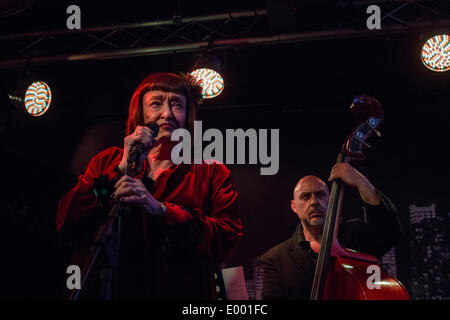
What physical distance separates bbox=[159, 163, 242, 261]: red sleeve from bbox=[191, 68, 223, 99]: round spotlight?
2.51m

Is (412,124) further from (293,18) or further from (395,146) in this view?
(293,18)

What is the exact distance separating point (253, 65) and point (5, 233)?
3.01m

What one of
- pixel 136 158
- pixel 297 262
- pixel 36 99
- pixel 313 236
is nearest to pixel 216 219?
pixel 136 158

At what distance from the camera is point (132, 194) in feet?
5.82

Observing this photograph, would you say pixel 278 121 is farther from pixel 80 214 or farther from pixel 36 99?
pixel 80 214

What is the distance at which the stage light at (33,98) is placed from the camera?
5156 mm

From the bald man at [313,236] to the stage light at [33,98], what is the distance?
104 inches

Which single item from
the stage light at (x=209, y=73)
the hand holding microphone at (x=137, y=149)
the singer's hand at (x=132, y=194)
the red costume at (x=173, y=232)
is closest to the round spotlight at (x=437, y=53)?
the stage light at (x=209, y=73)

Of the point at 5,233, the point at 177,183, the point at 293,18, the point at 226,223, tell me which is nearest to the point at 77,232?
the point at 177,183

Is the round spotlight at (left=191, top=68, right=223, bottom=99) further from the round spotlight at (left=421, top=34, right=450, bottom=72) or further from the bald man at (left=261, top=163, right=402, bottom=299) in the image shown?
the round spotlight at (left=421, top=34, right=450, bottom=72)

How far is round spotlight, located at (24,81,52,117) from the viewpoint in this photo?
5156 millimetres

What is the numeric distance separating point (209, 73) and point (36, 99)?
1776 mm

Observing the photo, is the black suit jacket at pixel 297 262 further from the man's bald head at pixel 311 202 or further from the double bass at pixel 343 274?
the double bass at pixel 343 274

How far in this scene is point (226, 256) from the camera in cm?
216
